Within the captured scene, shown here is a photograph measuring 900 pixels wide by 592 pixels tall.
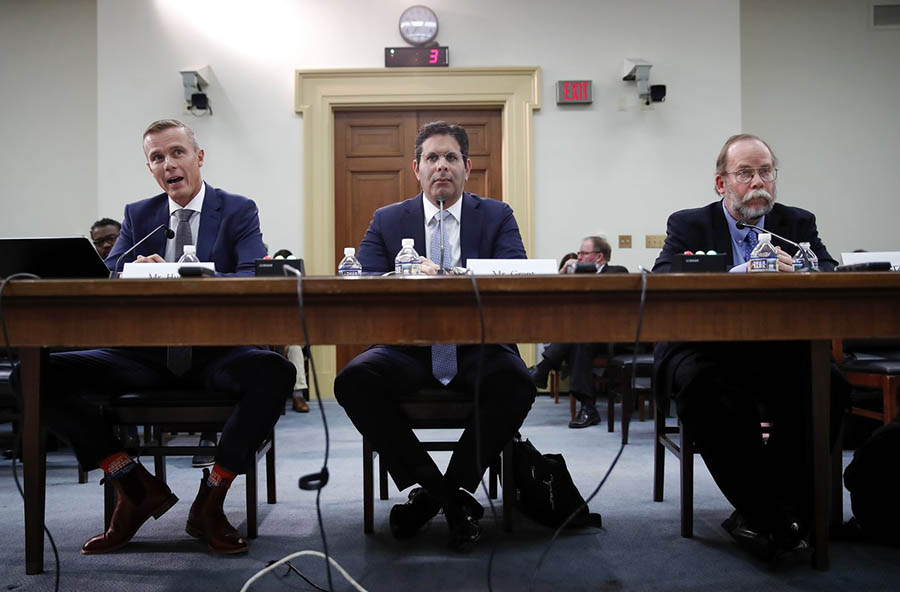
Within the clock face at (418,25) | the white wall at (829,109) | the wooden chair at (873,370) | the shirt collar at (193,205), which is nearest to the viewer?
the shirt collar at (193,205)

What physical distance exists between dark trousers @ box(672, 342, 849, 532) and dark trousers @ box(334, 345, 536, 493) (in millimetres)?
393

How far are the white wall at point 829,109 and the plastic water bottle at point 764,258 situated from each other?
13.0 feet

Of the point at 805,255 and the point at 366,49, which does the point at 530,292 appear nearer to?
the point at 805,255

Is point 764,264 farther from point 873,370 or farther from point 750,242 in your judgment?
point 873,370

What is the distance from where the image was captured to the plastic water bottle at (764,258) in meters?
1.49

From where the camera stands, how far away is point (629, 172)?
477 cm

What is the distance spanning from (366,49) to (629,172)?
200cm

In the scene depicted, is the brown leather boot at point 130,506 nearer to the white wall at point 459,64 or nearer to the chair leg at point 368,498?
the chair leg at point 368,498

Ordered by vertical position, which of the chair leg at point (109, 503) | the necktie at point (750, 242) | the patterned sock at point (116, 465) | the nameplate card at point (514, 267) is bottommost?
the chair leg at point (109, 503)

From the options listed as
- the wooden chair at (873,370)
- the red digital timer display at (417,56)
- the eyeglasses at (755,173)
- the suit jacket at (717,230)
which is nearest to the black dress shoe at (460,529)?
the suit jacket at (717,230)

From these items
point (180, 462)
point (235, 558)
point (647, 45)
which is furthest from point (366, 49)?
point (235, 558)

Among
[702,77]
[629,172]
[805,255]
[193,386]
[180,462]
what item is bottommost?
[180,462]

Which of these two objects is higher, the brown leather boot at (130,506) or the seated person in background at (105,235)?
the seated person in background at (105,235)

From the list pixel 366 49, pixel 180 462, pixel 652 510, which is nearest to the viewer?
pixel 652 510
